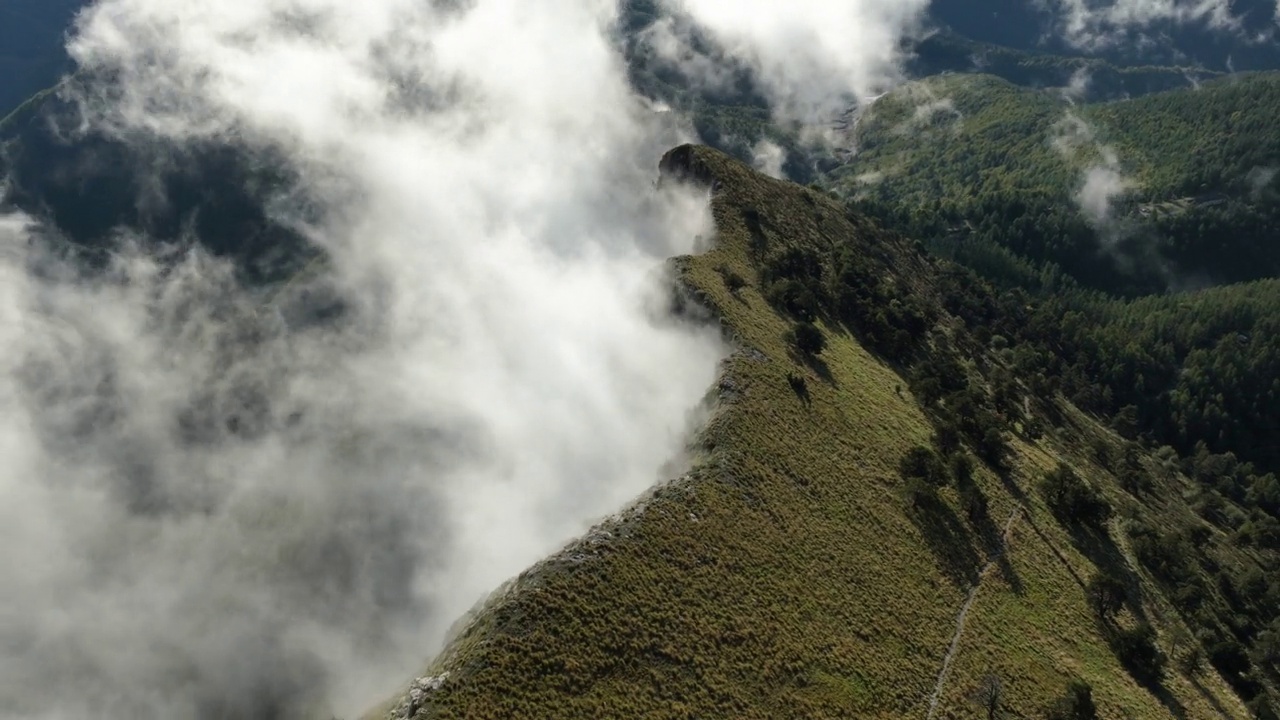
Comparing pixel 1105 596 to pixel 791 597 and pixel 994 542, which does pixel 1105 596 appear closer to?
pixel 994 542

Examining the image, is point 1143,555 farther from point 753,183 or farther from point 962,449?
A: point 753,183

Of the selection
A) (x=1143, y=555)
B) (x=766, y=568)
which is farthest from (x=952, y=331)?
(x=766, y=568)

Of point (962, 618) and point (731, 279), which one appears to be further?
point (731, 279)

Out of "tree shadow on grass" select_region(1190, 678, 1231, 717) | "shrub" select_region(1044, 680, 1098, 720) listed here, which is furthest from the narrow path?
"tree shadow on grass" select_region(1190, 678, 1231, 717)

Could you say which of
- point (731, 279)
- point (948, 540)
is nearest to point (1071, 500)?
point (948, 540)

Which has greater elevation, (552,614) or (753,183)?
(753,183)

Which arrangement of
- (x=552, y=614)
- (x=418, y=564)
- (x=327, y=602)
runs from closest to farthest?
(x=552, y=614) < (x=418, y=564) < (x=327, y=602)

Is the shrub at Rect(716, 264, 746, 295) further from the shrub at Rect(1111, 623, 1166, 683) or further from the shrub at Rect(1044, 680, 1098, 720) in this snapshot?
the shrub at Rect(1044, 680, 1098, 720)
